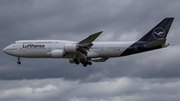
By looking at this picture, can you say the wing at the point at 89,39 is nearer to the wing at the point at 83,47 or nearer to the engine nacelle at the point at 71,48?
the wing at the point at 83,47

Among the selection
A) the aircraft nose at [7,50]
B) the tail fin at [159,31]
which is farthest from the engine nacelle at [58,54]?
the tail fin at [159,31]

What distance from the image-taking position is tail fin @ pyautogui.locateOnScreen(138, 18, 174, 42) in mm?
55656

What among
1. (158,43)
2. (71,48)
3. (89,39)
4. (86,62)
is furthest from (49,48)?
(158,43)

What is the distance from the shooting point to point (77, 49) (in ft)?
174

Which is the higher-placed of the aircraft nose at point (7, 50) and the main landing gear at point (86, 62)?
the aircraft nose at point (7, 50)

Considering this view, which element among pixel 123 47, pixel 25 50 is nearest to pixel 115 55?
pixel 123 47

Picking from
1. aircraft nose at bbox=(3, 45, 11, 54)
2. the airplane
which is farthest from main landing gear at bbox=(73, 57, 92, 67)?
aircraft nose at bbox=(3, 45, 11, 54)

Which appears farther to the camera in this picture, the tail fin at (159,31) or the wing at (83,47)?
the tail fin at (159,31)

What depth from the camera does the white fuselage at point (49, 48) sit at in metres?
55.2

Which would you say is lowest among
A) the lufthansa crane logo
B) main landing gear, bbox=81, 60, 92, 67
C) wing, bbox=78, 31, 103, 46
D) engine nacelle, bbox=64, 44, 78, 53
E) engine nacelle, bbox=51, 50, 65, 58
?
main landing gear, bbox=81, 60, 92, 67

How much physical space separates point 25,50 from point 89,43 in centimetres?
1355

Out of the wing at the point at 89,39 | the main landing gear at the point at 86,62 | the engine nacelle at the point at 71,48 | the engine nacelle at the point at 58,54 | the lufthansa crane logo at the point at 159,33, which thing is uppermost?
the lufthansa crane logo at the point at 159,33

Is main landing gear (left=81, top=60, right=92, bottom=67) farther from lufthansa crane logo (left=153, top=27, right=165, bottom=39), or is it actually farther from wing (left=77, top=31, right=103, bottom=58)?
lufthansa crane logo (left=153, top=27, right=165, bottom=39)

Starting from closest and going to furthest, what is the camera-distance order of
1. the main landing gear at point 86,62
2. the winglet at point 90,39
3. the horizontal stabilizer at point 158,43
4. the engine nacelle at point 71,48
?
1. the winglet at point 90,39
2. the horizontal stabilizer at point 158,43
3. the engine nacelle at point 71,48
4. the main landing gear at point 86,62
